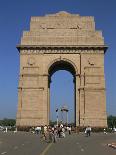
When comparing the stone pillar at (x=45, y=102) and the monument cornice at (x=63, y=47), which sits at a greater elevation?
the monument cornice at (x=63, y=47)

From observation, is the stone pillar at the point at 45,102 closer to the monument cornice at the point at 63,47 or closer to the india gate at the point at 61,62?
→ the india gate at the point at 61,62

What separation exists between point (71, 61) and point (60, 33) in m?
4.39

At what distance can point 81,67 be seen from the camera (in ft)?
210

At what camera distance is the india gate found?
62344 mm

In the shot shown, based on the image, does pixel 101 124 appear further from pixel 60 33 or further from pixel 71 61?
pixel 60 33

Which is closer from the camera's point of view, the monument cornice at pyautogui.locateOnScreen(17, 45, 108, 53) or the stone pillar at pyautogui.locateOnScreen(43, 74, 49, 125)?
the stone pillar at pyautogui.locateOnScreen(43, 74, 49, 125)

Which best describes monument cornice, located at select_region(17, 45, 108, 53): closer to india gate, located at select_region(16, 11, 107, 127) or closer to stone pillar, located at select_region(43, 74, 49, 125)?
india gate, located at select_region(16, 11, 107, 127)

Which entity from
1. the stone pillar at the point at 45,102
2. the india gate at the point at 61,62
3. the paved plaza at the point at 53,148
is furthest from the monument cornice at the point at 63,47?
the paved plaza at the point at 53,148

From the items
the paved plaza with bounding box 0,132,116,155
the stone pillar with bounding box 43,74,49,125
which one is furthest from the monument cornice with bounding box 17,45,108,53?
the paved plaza with bounding box 0,132,116,155

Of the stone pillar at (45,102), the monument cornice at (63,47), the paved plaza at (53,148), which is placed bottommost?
the paved plaza at (53,148)

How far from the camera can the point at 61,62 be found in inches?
2579

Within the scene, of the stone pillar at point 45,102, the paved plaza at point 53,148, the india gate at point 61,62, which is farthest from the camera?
the stone pillar at point 45,102

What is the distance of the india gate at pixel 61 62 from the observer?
62344 mm

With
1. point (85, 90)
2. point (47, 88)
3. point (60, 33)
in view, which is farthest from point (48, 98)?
point (60, 33)
